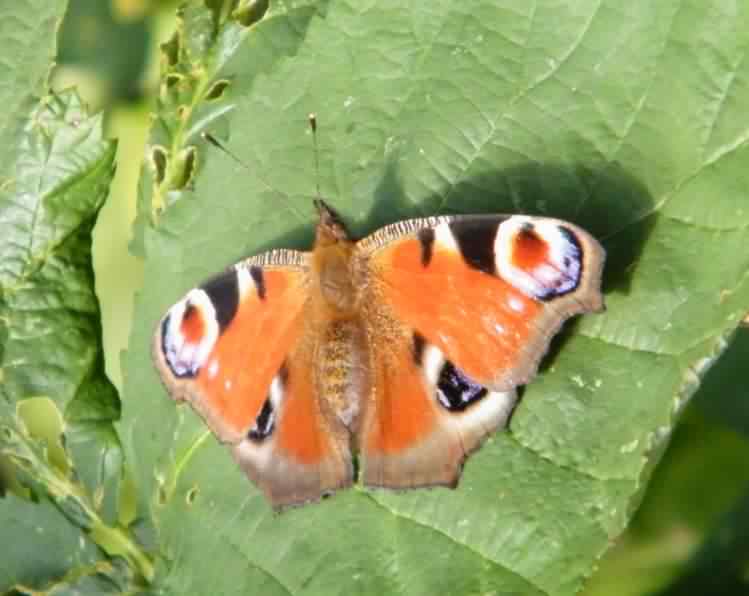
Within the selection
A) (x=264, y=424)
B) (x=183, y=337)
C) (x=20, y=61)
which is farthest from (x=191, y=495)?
(x=20, y=61)

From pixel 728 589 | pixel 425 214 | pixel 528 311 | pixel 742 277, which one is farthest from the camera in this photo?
pixel 728 589

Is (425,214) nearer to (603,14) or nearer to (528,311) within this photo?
(528,311)

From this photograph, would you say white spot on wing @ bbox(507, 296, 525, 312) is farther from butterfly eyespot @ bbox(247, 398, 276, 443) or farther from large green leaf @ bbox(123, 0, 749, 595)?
butterfly eyespot @ bbox(247, 398, 276, 443)

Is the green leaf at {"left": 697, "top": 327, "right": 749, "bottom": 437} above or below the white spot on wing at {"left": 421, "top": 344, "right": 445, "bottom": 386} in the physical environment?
below

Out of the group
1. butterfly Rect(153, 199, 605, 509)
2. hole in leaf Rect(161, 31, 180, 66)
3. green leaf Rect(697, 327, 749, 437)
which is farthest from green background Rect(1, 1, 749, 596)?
hole in leaf Rect(161, 31, 180, 66)

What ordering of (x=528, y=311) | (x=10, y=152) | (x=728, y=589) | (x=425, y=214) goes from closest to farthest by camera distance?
(x=528, y=311)
(x=425, y=214)
(x=10, y=152)
(x=728, y=589)

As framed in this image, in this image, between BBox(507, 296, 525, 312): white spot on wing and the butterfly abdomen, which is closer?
BBox(507, 296, 525, 312): white spot on wing

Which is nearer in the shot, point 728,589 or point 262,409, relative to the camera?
point 262,409

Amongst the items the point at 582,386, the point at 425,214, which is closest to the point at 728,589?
the point at 582,386
